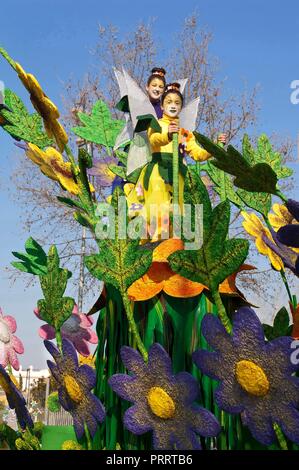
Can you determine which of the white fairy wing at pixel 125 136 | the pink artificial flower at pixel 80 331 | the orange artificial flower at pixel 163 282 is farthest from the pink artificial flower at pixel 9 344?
the orange artificial flower at pixel 163 282

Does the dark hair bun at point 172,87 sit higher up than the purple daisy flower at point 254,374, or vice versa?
the dark hair bun at point 172,87

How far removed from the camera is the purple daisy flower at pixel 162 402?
3.12 meters

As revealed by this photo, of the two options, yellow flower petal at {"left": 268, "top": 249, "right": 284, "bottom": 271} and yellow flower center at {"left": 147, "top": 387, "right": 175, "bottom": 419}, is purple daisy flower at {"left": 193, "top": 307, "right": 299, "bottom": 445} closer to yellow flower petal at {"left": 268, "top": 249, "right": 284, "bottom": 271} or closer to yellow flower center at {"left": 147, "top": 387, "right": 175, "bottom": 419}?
yellow flower center at {"left": 147, "top": 387, "right": 175, "bottom": 419}

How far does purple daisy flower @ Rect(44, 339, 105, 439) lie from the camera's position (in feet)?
11.7

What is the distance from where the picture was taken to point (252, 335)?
297cm

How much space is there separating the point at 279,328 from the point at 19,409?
1963mm

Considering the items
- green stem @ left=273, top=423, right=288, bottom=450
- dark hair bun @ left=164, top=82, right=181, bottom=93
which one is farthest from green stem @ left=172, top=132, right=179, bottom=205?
green stem @ left=273, top=423, right=288, bottom=450

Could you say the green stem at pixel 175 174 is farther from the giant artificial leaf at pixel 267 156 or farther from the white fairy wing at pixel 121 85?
the giant artificial leaf at pixel 267 156

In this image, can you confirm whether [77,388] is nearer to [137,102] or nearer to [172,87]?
[137,102]

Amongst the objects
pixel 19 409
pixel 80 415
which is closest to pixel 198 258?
pixel 80 415

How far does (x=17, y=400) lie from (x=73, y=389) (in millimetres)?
1019

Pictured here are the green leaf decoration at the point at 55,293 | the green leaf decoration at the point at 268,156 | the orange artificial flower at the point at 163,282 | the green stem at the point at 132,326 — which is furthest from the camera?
the green leaf decoration at the point at 268,156

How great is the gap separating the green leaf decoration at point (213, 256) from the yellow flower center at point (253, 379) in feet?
1.28

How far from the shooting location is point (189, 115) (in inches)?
177
